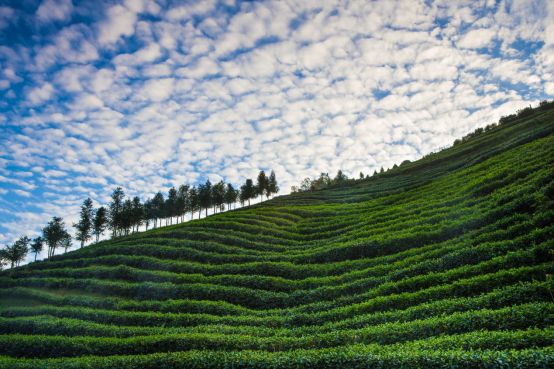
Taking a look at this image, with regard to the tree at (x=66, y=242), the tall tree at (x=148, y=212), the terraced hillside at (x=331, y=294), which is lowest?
the terraced hillside at (x=331, y=294)

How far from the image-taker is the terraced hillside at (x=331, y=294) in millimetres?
14773

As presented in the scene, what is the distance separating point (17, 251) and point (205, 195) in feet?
210

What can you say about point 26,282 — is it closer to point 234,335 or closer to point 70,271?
point 70,271

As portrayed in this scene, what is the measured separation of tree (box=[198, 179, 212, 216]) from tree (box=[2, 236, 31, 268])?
5832cm

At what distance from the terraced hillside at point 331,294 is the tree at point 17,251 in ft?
252

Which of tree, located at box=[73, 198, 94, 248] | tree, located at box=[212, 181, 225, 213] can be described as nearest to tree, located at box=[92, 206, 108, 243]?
tree, located at box=[73, 198, 94, 248]

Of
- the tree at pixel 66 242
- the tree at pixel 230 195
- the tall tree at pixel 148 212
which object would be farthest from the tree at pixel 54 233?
the tree at pixel 230 195

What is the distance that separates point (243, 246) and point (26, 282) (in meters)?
27.6

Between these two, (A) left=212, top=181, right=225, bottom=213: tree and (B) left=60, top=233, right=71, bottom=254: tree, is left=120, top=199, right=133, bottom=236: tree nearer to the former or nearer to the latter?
(B) left=60, top=233, right=71, bottom=254: tree

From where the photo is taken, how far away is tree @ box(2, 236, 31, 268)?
4252 inches

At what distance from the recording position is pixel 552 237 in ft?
66.4

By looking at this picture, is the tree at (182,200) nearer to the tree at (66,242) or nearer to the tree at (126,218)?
the tree at (126,218)

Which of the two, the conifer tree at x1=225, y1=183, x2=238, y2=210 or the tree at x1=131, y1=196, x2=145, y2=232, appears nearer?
the tree at x1=131, y1=196, x2=145, y2=232

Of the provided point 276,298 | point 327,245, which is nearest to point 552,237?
point 276,298
